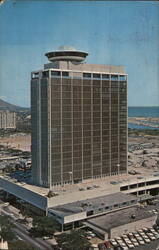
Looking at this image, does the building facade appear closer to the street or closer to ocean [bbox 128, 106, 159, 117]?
ocean [bbox 128, 106, 159, 117]

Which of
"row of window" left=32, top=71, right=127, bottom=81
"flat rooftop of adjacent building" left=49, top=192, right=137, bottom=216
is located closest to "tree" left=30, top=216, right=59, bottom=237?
"flat rooftop of adjacent building" left=49, top=192, right=137, bottom=216

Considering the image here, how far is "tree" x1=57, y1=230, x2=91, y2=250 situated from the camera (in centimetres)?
344

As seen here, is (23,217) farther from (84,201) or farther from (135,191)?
(135,191)

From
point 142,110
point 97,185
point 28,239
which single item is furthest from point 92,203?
point 142,110

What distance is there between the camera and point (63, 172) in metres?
5.29

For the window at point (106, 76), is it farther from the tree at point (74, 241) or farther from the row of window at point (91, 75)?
the tree at point (74, 241)

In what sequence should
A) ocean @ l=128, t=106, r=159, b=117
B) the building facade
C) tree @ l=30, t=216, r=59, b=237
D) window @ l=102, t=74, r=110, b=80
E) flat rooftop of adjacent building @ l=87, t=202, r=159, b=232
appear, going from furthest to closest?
the building facade
ocean @ l=128, t=106, r=159, b=117
window @ l=102, t=74, r=110, b=80
flat rooftop of adjacent building @ l=87, t=202, r=159, b=232
tree @ l=30, t=216, r=59, b=237

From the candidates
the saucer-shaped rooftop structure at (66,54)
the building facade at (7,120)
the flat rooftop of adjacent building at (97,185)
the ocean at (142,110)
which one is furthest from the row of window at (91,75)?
the building facade at (7,120)

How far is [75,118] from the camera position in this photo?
17.5ft

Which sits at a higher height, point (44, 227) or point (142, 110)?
point (142, 110)

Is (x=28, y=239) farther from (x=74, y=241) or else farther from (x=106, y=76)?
(x=106, y=76)

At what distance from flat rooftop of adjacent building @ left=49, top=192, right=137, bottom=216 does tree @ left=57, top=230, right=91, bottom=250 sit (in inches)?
25.9

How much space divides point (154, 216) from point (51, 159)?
1739 mm

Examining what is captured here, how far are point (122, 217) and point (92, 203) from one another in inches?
19.0
